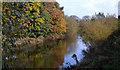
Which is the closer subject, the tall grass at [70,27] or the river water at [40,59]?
the river water at [40,59]

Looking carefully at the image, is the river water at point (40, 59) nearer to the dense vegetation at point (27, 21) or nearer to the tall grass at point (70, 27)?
the dense vegetation at point (27, 21)

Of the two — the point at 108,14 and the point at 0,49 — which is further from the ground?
the point at 108,14

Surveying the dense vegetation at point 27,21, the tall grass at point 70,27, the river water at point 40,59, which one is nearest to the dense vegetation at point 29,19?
the dense vegetation at point 27,21

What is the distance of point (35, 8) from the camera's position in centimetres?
1478

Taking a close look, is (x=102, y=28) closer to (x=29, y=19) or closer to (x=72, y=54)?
(x=72, y=54)

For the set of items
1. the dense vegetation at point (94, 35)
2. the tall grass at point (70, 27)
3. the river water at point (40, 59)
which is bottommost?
the river water at point (40, 59)

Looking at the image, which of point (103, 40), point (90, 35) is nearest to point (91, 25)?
point (90, 35)

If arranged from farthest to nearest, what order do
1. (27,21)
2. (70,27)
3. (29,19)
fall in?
(70,27) → (29,19) → (27,21)

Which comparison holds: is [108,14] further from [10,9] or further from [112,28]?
[10,9]

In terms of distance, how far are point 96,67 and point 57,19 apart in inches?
706

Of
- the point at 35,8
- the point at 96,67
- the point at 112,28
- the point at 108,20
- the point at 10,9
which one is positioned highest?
the point at 35,8

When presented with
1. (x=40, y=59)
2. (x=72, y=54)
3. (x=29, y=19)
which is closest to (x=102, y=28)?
(x=72, y=54)

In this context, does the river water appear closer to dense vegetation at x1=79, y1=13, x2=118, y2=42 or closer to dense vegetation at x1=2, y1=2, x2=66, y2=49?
dense vegetation at x1=2, y1=2, x2=66, y2=49

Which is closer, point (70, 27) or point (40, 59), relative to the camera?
point (40, 59)
